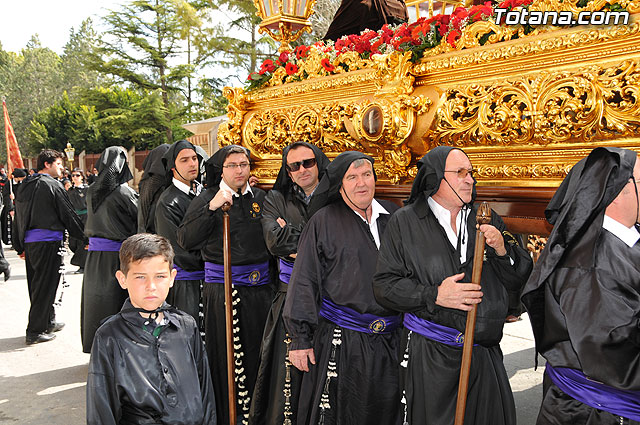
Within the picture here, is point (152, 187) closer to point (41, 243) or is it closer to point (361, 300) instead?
point (41, 243)

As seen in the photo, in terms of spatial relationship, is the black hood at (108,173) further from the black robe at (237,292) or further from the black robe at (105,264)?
the black robe at (237,292)

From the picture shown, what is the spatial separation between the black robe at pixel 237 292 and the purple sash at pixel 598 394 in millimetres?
2108

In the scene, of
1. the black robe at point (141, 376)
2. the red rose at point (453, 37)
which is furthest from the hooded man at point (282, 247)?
the black robe at point (141, 376)

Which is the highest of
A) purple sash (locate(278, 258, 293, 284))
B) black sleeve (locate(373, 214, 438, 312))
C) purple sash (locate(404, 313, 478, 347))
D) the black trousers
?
black sleeve (locate(373, 214, 438, 312))

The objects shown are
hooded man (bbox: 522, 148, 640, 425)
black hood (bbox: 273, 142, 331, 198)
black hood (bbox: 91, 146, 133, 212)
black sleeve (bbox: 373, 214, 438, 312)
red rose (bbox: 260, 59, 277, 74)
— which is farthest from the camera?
black hood (bbox: 91, 146, 133, 212)

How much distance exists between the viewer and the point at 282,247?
10.9 ft

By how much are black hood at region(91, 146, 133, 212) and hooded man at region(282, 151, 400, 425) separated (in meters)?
2.77

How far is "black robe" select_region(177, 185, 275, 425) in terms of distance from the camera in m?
3.72

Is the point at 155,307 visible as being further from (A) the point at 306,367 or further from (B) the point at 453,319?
(B) the point at 453,319

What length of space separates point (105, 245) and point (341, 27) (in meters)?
2.82

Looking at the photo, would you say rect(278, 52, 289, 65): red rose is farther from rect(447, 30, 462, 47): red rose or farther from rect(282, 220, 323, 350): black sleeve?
rect(282, 220, 323, 350): black sleeve

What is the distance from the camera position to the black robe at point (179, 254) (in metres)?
4.03

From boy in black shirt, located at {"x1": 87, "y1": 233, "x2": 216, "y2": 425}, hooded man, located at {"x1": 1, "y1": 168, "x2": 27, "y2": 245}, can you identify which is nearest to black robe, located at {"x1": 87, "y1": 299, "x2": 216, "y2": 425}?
boy in black shirt, located at {"x1": 87, "y1": 233, "x2": 216, "y2": 425}

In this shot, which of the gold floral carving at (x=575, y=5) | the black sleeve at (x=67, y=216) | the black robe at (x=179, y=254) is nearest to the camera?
the gold floral carving at (x=575, y=5)
